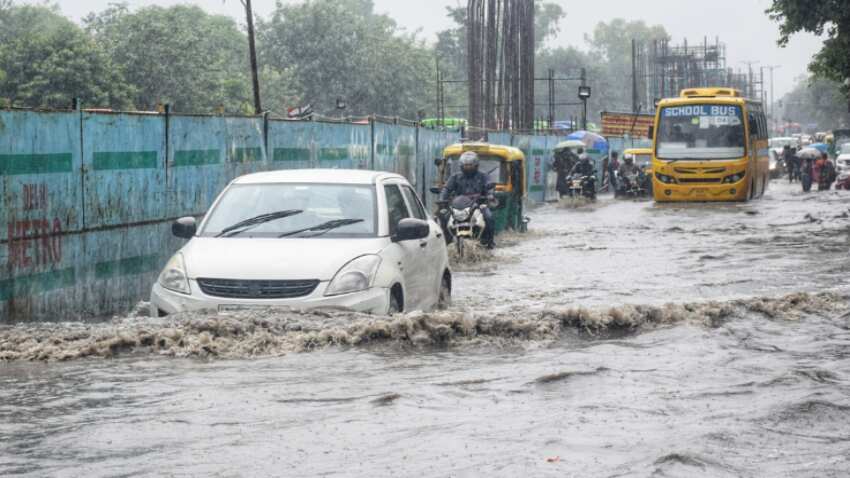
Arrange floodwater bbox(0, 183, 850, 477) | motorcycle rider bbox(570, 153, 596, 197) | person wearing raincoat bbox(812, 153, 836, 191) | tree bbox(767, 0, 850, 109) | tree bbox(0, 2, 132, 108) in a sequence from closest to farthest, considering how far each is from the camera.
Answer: floodwater bbox(0, 183, 850, 477)
tree bbox(767, 0, 850, 109)
motorcycle rider bbox(570, 153, 596, 197)
person wearing raincoat bbox(812, 153, 836, 191)
tree bbox(0, 2, 132, 108)

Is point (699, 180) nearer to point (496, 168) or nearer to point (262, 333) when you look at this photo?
point (496, 168)

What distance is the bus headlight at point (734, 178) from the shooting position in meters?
35.5

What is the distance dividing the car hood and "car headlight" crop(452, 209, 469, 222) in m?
8.58

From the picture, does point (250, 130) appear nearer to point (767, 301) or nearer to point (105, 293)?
point (105, 293)

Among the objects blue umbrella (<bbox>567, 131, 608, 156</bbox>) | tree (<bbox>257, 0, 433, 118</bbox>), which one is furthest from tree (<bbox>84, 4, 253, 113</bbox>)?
blue umbrella (<bbox>567, 131, 608, 156</bbox>)

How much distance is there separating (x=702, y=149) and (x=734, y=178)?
3.52 ft

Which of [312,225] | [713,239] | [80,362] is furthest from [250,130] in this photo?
[713,239]

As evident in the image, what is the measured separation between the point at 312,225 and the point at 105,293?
3109mm

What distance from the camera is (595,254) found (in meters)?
21.5

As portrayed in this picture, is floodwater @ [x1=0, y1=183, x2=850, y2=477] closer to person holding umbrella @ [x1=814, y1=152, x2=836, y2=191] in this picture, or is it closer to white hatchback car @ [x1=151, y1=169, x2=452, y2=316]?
white hatchback car @ [x1=151, y1=169, x2=452, y2=316]

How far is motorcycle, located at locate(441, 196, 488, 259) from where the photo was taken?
19.0 meters

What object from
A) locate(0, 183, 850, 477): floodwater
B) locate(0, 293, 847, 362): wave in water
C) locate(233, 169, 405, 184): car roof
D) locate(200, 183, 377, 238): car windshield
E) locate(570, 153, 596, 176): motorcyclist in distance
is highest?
locate(570, 153, 596, 176): motorcyclist in distance

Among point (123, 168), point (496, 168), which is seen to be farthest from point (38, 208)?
point (496, 168)

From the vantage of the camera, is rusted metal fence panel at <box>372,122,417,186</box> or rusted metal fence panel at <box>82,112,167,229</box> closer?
rusted metal fence panel at <box>82,112,167,229</box>
